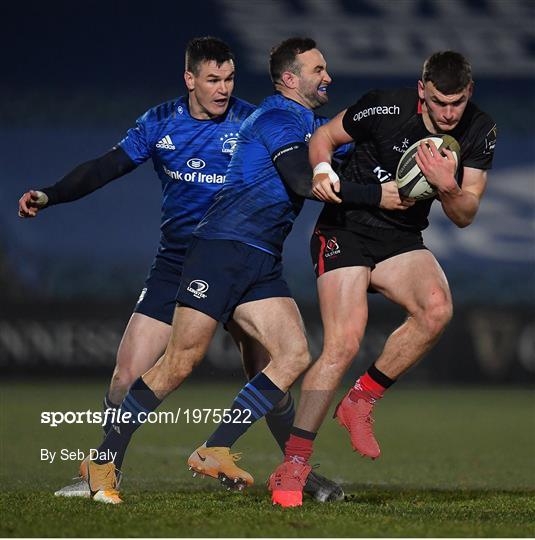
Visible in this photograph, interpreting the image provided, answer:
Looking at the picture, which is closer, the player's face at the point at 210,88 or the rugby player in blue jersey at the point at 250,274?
the rugby player in blue jersey at the point at 250,274

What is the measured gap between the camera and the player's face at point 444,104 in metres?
6.20

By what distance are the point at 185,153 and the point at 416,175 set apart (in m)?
1.56

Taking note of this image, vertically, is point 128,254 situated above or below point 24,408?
above

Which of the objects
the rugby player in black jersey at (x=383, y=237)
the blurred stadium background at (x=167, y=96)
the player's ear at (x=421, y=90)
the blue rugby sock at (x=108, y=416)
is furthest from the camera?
the blurred stadium background at (x=167, y=96)

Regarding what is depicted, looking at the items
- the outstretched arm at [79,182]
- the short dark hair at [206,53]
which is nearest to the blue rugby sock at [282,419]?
the outstretched arm at [79,182]

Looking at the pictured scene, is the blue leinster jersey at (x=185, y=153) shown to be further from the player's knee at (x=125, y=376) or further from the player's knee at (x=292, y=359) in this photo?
the player's knee at (x=292, y=359)

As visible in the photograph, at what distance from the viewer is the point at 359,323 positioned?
6.46 meters

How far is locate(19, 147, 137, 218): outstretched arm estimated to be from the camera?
6844 millimetres

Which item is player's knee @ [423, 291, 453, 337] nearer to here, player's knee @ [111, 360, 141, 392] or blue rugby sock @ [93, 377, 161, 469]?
blue rugby sock @ [93, 377, 161, 469]

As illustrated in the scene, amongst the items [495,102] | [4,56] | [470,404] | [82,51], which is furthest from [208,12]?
[470,404]

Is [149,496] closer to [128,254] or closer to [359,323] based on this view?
[359,323]

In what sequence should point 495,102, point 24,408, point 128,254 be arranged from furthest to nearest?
point 495,102 < point 128,254 < point 24,408

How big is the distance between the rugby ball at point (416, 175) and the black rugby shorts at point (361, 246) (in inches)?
18.3

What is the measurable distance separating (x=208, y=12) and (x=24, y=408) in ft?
27.9
